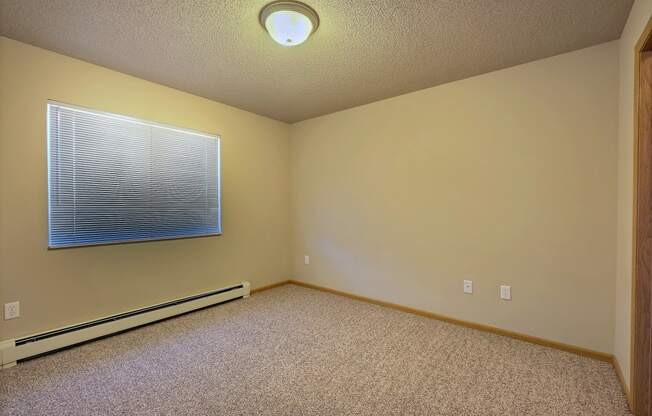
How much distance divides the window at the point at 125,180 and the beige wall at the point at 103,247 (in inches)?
3.1

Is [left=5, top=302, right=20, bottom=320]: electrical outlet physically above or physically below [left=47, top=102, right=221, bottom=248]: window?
below

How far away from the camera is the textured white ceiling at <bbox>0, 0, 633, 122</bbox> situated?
69.8 inches

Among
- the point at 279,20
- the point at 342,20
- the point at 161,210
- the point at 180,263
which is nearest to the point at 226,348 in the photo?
the point at 180,263

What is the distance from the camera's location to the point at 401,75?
2.70 meters

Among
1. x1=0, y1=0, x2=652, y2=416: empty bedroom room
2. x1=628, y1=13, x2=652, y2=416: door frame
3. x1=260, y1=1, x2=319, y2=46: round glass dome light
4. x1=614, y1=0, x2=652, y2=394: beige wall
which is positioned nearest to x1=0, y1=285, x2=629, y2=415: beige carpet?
x1=0, y1=0, x2=652, y2=416: empty bedroom room

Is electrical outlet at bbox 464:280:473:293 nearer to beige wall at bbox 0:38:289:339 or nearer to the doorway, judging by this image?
the doorway

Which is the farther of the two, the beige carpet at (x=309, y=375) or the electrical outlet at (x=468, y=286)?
the electrical outlet at (x=468, y=286)

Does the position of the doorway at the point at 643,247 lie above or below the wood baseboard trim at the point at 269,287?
above

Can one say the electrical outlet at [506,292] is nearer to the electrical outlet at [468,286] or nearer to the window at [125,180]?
the electrical outlet at [468,286]

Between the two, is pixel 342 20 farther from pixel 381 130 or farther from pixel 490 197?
pixel 490 197

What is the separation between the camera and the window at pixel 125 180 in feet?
7.81

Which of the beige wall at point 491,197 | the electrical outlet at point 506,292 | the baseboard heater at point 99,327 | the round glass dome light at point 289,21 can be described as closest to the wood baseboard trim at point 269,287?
the baseboard heater at point 99,327

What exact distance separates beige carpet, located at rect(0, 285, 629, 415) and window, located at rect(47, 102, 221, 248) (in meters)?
0.98

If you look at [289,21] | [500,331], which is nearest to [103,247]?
[289,21]
